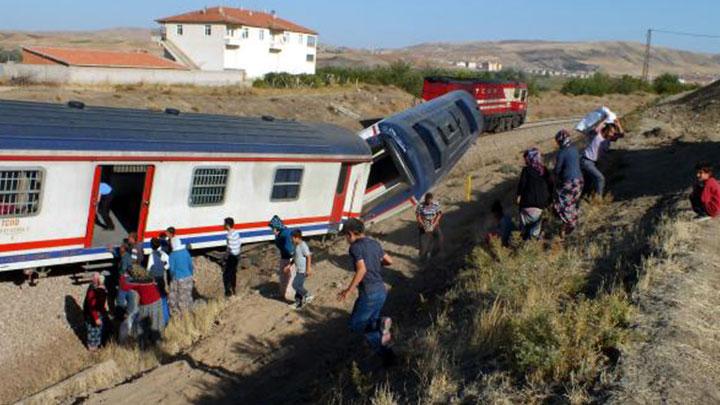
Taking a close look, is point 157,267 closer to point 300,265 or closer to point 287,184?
point 300,265

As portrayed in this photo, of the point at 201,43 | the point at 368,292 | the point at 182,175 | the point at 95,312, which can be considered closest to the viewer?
the point at 368,292

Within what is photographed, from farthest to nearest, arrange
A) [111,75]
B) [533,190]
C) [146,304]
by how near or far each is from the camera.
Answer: [111,75]
[146,304]
[533,190]

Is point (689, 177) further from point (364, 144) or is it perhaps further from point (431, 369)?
point (431, 369)

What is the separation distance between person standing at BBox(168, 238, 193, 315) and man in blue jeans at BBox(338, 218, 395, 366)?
4154 millimetres

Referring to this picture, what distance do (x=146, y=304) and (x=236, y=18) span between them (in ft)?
197

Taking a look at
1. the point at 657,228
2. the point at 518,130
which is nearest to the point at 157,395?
the point at 657,228

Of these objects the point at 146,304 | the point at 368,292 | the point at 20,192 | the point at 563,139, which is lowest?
the point at 146,304

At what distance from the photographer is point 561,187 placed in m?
10.5

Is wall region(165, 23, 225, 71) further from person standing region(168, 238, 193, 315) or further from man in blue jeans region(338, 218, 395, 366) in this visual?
man in blue jeans region(338, 218, 395, 366)

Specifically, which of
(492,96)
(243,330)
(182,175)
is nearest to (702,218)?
(243,330)

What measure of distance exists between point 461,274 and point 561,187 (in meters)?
1.88

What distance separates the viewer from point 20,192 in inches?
417

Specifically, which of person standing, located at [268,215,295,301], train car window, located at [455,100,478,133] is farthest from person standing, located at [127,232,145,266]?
train car window, located at [455,100,478,133]

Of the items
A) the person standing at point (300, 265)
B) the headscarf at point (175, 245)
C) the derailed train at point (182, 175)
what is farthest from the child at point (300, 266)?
the derailed train at point (182, 175)
